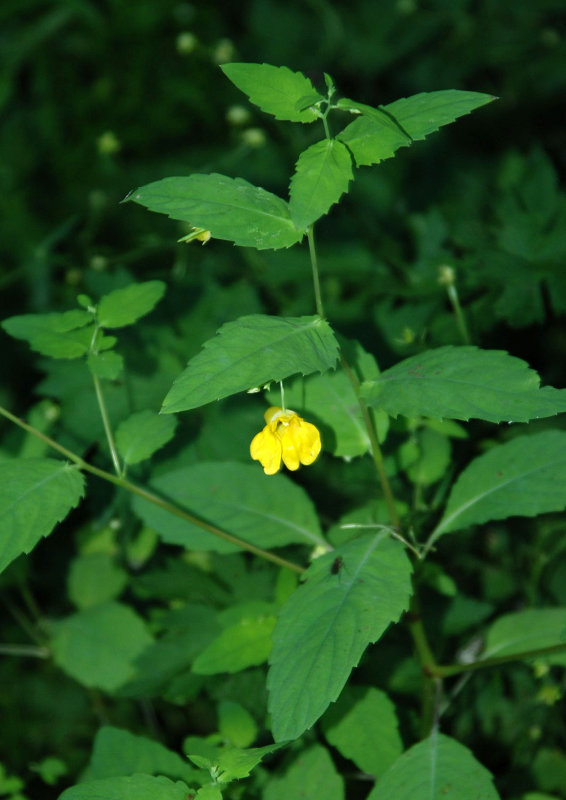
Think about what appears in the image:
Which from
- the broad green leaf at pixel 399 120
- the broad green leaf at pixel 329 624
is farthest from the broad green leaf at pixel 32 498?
the broad green leaf at pixel 399 120

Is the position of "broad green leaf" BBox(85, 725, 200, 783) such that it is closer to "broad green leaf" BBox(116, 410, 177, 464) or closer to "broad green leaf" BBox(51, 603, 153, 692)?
"broad green leaf" BBox(51, 603, 153, 692)

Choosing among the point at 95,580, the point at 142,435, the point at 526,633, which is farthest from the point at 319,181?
the point at 95,580

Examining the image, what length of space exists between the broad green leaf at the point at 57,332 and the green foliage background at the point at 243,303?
0.41m

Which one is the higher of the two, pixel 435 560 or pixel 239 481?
pixel 239 481

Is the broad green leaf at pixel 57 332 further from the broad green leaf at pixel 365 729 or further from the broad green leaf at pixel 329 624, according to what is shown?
the broad green leaf at pixel 365 729

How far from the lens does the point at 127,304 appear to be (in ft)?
6.07

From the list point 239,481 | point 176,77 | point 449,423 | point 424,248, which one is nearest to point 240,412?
point 239,481

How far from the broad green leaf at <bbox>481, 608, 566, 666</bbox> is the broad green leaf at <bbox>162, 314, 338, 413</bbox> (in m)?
1.09

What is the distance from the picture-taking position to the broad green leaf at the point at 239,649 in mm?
1871

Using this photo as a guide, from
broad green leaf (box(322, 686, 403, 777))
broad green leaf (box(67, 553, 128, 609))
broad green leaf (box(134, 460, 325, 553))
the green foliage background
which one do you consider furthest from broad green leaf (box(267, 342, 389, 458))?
broad green leaf (box(67, 553, 128, 609))

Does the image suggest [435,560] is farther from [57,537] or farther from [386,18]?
[386,18]

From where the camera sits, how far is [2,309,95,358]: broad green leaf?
5.83 feet

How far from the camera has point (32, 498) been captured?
5.09 ft

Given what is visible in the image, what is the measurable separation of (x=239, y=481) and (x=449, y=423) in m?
0.58
